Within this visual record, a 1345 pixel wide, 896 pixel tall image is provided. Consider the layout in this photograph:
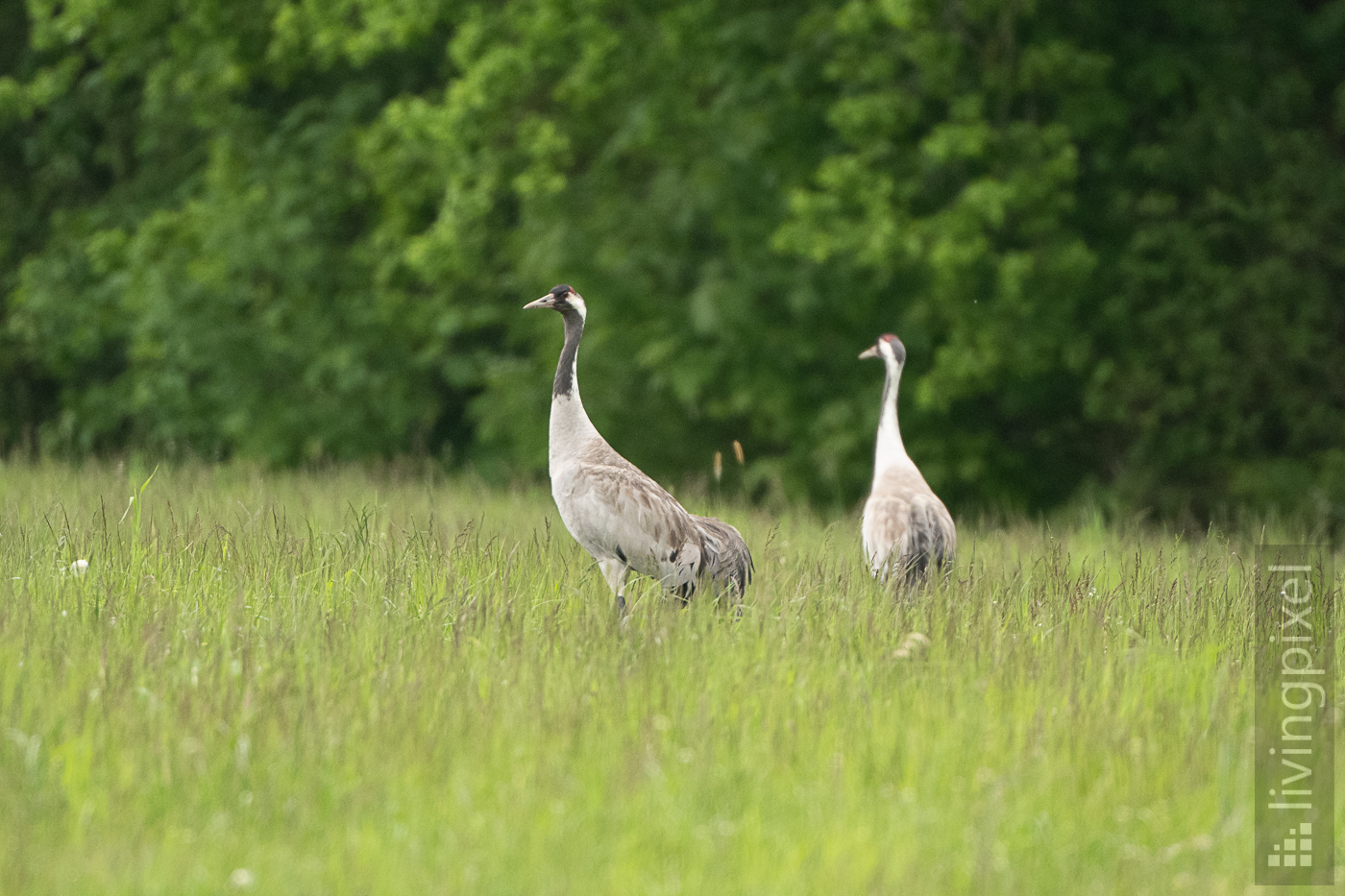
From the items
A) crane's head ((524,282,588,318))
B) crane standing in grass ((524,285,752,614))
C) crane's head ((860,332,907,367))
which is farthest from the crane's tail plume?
crane's head ((860,332,907,367))

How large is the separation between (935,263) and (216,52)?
1027 cm

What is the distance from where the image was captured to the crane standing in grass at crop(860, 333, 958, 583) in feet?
22.2

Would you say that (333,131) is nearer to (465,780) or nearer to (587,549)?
(587,549)

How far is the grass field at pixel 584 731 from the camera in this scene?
11.6 ft

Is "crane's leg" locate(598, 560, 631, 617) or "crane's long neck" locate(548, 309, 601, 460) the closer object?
"crane's leg" locate(598, 560, 631, 617)

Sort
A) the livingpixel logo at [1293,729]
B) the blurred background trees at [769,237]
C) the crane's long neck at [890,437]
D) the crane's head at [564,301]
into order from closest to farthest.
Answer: the livingpixel logo at [1293,729] < the crane's head at [564,301] < the crane's long neck at [890,437] < the blurred background trees at [769,237]

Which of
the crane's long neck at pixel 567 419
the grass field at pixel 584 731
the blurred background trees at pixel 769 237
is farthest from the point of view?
the blurred background trees at pixel 769 237

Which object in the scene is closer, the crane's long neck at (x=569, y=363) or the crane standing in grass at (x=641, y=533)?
the crane standing in grass at (x=641, y=533)

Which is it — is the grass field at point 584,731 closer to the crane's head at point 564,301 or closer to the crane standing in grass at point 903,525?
the crane standing in grass at point 903,525

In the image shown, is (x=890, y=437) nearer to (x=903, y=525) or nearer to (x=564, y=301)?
(x=903, y=525)

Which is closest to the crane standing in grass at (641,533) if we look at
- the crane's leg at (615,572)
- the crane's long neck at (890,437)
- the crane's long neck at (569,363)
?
the crane's leg at (615,572)

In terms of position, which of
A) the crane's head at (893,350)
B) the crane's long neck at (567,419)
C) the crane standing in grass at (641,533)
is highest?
the crane's head at (893,350)

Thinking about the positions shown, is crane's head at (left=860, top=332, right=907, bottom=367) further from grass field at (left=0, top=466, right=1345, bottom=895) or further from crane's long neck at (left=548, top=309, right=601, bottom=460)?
grass field at (left=0, top=466, right=1345, bottom=895)

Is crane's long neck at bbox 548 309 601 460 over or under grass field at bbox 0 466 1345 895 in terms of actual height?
over
